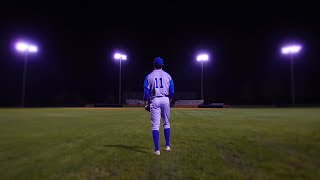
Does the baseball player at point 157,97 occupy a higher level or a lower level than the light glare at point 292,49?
lower

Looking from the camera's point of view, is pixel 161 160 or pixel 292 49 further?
pixel 292 49

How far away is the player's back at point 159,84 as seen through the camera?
5.90 m

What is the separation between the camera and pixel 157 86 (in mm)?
5902

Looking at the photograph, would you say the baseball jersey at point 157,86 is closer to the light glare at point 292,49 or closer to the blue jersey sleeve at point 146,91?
the blue jersey sleeve at point 146,91

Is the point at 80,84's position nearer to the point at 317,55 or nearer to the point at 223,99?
the point at 223,99

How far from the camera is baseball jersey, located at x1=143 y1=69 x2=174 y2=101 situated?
589cm

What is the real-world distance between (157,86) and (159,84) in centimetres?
7

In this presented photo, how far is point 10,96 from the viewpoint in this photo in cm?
4638

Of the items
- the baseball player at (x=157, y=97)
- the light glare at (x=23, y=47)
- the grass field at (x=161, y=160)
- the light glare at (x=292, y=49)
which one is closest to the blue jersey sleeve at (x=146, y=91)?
the baseball player at (x=157, y=97)

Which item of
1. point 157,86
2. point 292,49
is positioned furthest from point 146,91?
point 292,49

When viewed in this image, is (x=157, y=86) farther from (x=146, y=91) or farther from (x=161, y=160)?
(x=161, y=160)

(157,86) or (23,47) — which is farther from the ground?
(23,47)

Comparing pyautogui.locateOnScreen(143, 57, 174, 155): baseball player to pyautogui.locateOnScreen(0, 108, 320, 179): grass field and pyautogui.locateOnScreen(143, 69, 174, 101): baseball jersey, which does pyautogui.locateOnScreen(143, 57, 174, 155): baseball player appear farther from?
pyautogui.locateOnScreen(0, 108, 320, 179): grass field

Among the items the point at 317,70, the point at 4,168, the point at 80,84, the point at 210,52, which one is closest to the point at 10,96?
the point at 80,84
